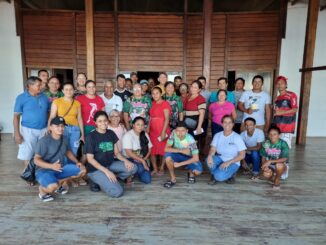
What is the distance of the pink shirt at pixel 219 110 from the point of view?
3.86 meters

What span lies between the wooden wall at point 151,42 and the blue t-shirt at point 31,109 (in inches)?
141

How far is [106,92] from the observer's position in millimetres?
3754

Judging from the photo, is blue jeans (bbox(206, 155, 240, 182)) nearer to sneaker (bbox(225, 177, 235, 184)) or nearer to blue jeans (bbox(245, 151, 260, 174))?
sneaker (bbox(225, 177, 235, 184))

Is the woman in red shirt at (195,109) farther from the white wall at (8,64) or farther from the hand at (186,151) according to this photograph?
the white wall at (8,64)

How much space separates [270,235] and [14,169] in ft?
11.7

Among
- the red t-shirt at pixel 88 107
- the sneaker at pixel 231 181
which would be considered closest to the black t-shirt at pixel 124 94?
the red t-shirt at pixel 88 107

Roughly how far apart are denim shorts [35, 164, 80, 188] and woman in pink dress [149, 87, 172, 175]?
1159 mm

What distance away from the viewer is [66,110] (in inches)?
126

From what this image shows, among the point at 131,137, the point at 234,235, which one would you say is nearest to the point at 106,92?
the point at 131,137

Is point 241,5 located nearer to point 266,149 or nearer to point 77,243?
point 266,149

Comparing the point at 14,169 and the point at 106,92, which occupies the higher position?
the point at 106,92

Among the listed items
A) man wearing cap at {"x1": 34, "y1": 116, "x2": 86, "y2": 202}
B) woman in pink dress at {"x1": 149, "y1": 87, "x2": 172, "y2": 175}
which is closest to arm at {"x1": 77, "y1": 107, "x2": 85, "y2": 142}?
man wearing cap at {"x1": 34, "y1": 116, "x2": 86, "y2": 202}

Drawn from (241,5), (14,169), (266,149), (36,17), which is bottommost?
(14,169)

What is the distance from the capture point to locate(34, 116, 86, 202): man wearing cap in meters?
2.79
